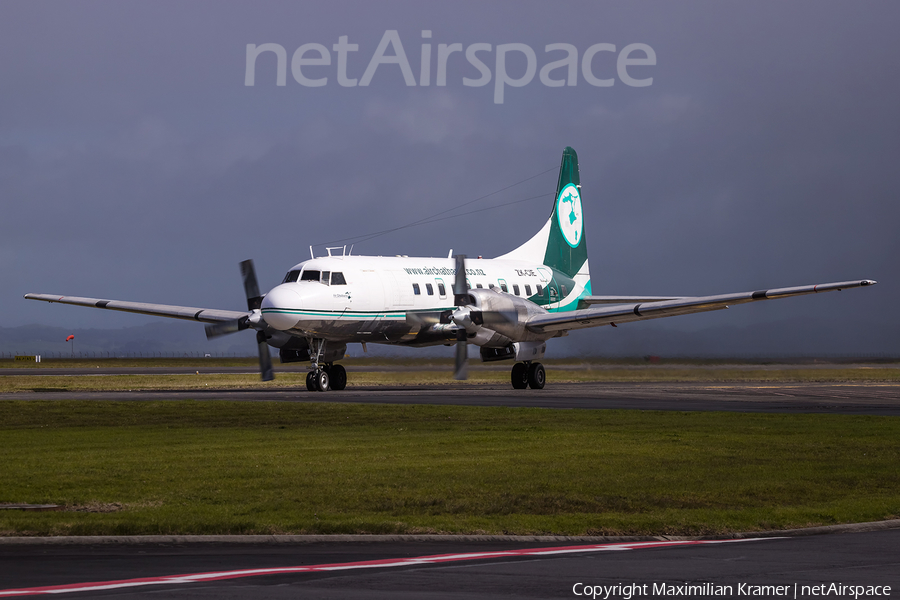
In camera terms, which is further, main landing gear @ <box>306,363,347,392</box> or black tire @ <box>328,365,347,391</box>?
black tire @ <box>328,365,347,391</box>

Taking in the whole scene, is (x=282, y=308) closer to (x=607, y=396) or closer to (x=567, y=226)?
(x=607, y=396)

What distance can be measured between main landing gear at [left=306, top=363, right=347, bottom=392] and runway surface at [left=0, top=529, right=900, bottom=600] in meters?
25.2

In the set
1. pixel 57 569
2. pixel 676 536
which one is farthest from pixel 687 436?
pixel 57 569

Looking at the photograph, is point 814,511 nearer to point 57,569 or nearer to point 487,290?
point 57,569

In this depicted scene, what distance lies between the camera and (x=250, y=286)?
3516cm

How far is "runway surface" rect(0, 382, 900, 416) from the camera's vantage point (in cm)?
2909

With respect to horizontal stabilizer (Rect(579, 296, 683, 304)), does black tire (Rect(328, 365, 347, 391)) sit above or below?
below

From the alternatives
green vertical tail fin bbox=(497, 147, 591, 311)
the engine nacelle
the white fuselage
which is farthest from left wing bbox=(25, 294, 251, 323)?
green vertical tail fin bbox=(497, 147, 591, 311)

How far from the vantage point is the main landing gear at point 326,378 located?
35469mm

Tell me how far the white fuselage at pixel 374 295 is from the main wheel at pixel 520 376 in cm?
296

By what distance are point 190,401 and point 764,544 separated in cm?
2143

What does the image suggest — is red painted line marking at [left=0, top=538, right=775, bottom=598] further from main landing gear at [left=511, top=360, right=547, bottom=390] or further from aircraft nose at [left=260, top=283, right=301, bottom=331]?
main landing gear at [left=511, top=360, right=547, bottom=390]

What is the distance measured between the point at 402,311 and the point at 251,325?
517 cm

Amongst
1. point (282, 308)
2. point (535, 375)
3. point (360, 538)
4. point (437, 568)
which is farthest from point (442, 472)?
point (535, 375)
